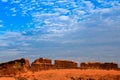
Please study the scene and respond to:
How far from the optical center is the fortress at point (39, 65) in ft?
79.1

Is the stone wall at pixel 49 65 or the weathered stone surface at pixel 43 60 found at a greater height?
the weathered stone surface at pixel 43 60

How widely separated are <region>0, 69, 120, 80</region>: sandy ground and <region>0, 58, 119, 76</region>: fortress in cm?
56

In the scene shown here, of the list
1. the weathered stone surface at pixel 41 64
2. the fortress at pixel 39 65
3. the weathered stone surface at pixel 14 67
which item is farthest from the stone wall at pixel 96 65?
the weathered stone surface at pixel 14 67

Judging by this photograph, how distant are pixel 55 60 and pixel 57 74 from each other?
5.45 ft

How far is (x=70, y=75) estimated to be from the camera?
2278cm

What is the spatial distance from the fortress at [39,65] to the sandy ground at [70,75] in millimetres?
558

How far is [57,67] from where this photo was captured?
2448 cm

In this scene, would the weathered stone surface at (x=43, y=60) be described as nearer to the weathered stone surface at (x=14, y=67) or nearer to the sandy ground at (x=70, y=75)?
the weathered stone surface at (x=14, y=67)

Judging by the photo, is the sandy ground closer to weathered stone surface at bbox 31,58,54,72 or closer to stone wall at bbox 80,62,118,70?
weathered stone surface at bbox 31,58,54,72

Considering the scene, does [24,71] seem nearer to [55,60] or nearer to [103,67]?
[55,60]

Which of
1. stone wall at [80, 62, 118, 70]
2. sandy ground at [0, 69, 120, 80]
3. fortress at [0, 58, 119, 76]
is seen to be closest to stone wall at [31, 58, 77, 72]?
fortress at [0, 58, 119, 76]

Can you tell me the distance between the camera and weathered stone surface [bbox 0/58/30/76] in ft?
81.4

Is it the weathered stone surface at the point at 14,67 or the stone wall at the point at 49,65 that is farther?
the weathered stone surface at the point at 14,67

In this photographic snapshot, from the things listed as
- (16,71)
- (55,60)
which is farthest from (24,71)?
(55,60)
